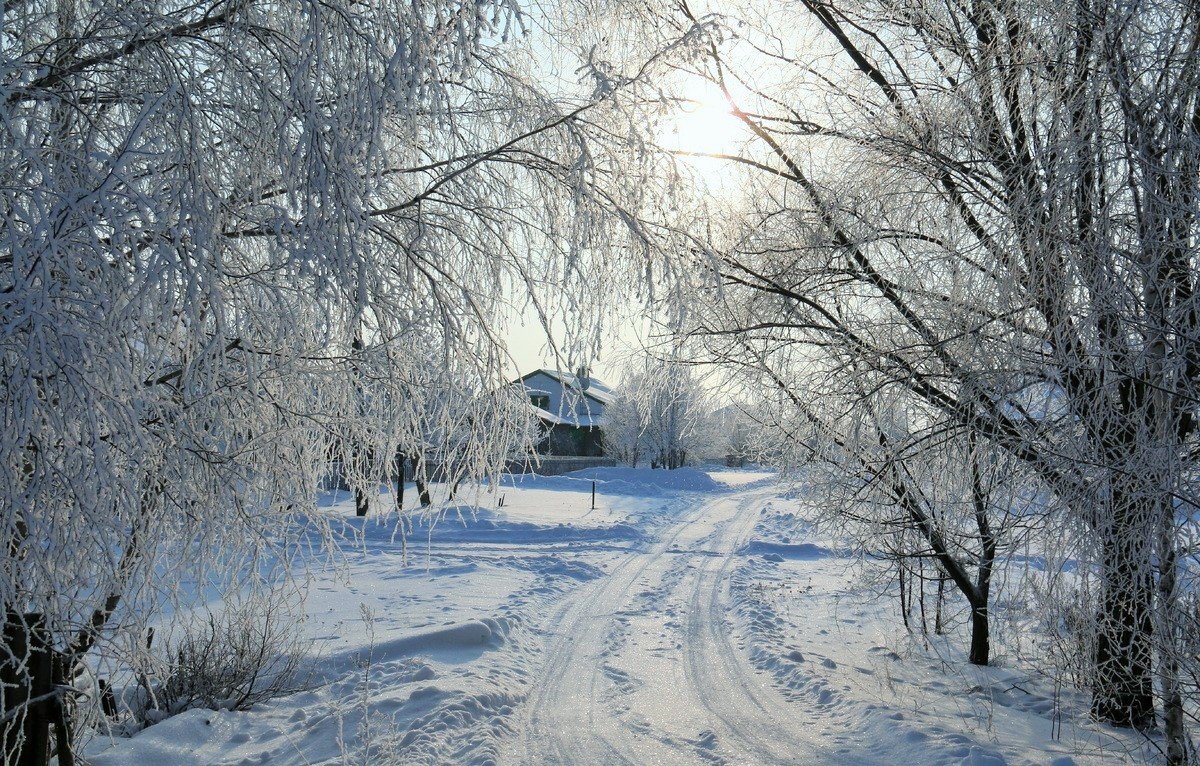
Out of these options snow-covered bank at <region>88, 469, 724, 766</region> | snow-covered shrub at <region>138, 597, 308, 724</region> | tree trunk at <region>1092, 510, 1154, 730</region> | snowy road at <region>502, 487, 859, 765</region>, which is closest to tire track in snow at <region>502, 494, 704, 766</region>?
snowy road at <region>502, 487, 859, 765</region>

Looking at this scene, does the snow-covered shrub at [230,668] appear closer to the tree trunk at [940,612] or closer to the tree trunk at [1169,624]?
the tree trunk at [1169,624]

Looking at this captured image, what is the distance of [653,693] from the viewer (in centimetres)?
645

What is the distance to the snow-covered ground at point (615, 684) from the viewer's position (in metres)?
5.14

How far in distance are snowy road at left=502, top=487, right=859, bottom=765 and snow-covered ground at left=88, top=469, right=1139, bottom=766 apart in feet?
0.08

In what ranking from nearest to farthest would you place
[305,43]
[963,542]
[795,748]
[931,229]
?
[305,43]
[795,748]
[931,229]
[963,542]

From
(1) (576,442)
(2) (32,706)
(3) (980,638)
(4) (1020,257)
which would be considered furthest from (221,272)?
(1) (576,442)

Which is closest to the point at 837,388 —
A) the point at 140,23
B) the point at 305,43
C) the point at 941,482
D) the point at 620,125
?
the point at 941,482

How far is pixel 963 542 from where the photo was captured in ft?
26.7

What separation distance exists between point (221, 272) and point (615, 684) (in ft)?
17.4

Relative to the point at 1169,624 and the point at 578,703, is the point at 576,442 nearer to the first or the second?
the point at 578,703

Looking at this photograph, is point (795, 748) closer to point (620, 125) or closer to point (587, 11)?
point (620, 125)

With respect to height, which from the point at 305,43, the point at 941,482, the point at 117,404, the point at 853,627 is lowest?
the point at 853,627

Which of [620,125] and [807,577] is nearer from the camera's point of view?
[620,125]

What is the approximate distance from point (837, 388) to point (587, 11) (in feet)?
12.7
